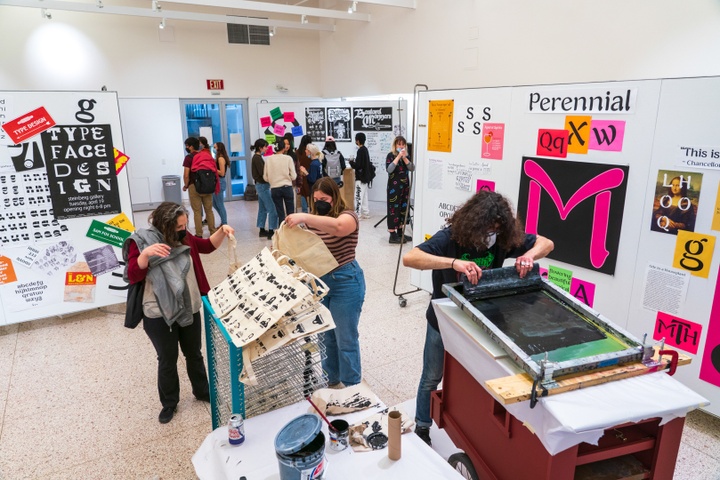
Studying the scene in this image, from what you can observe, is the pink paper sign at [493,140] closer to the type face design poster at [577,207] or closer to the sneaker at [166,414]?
the type face design poster at [577,207]

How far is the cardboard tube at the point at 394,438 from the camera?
180 cm

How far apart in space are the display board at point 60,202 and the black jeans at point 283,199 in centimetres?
289

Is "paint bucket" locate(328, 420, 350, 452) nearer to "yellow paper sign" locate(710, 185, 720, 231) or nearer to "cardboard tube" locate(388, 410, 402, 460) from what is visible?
"cardboard tube" locate(388, 410, 402, 460)

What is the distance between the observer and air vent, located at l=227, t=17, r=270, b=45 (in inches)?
431

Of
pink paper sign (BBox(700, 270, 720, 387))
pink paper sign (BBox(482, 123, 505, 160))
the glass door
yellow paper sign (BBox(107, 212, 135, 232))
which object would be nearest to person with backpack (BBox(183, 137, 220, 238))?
yellow paper sign (BBox(107, 212, 135, 232))

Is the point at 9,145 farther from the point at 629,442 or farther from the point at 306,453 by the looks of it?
the point at 629,442

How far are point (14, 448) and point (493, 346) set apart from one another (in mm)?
3033

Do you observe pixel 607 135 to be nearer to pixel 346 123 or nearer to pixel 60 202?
pixel 60 202

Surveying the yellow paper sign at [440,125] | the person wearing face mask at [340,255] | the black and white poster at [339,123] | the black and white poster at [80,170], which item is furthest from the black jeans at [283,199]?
the person wearing face mask at [340,255]

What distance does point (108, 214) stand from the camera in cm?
468

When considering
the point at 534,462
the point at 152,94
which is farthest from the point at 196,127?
the point at 534,462

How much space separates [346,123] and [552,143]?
704 centimetres

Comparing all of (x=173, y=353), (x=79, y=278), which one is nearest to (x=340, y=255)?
(x=173, y=353)

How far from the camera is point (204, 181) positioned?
7.21 m
